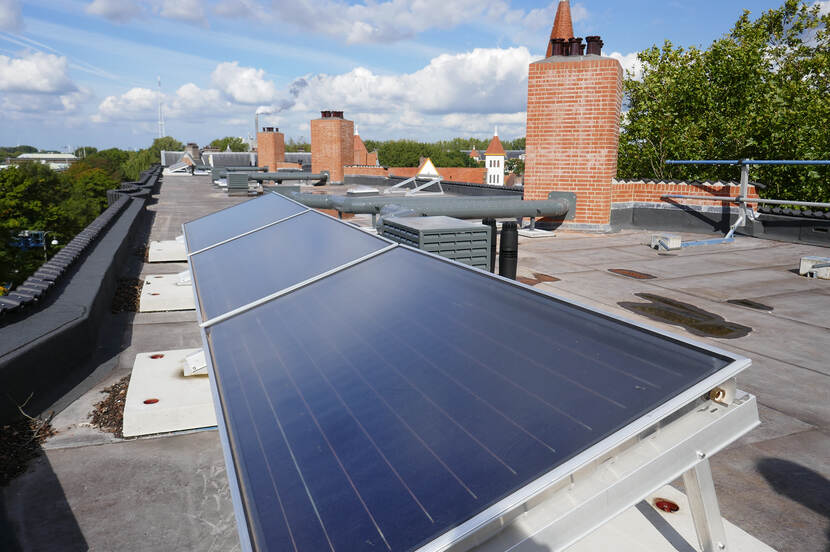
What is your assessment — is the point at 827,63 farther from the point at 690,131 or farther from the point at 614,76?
the point at 614,76

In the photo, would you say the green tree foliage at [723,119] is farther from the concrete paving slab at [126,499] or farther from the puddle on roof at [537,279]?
the concrete paving slab at [126,499]

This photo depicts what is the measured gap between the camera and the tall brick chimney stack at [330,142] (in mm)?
42094

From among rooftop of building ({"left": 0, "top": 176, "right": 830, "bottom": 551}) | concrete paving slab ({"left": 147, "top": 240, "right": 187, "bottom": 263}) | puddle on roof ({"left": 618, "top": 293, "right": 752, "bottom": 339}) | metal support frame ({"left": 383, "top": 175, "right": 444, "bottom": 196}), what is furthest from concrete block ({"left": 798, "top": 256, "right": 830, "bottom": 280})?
metal support frame ({"left": 383, "top": 175, "right": 444, "bottom": 196})

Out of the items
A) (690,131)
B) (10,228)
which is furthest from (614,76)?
(10,228)

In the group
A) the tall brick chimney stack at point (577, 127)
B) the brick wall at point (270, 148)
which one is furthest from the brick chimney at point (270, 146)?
the tall brick chimney stack at point (577, 127)

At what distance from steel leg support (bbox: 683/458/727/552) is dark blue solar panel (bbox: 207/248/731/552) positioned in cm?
69

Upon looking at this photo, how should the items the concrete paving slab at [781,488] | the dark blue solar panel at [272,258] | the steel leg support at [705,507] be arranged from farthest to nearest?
the dark blue solar panel at [272,258] → the concrete paving slab at [781,488] → the steel leg support at [705,507]

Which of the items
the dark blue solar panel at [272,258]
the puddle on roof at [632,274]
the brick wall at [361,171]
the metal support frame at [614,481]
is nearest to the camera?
the metal support frame at [614,481]

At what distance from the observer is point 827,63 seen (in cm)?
2623

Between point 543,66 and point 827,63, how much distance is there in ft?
63.8

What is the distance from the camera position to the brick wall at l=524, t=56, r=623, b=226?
49.3 feet

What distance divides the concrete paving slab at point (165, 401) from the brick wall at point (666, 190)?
512 inches

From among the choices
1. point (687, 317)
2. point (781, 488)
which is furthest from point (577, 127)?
point (781, 488)

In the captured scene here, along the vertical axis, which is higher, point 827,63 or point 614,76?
point 827,63
